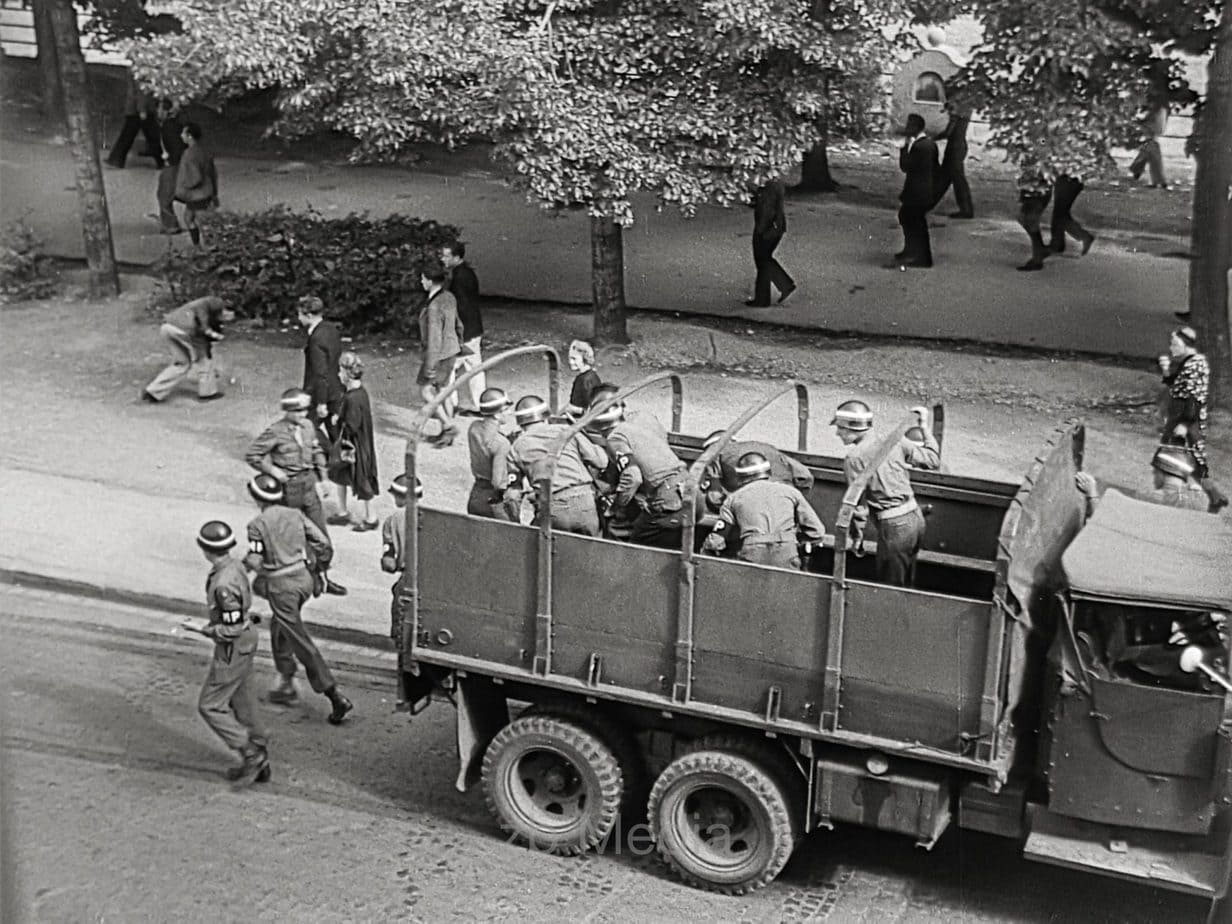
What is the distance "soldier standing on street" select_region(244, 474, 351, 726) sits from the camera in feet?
33.8

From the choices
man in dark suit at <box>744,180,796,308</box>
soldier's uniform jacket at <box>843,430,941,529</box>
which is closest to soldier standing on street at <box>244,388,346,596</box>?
soldier's uniform jacket at <box>843,430,941,529</box>

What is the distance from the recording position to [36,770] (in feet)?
32.8

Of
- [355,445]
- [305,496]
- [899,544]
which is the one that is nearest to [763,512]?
[899,544]

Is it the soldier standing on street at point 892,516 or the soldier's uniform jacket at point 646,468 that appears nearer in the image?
the soldier standing on street at point 892,516

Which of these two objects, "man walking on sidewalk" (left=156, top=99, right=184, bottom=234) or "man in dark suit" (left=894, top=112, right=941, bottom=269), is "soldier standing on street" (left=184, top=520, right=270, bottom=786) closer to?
"man in dark suit" (left=894, top=112, right=941, bottom=269)

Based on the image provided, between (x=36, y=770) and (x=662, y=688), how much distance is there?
13.2 feet

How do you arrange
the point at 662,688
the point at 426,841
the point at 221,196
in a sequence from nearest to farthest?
the point at 662,688 → the point at 426,841 → the point at 221,196

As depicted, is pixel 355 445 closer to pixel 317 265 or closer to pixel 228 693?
pixel 228 693

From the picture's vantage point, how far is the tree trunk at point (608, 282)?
59.2 ft

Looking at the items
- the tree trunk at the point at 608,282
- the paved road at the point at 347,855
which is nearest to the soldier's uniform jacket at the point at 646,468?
the paved road at the point at 347,855

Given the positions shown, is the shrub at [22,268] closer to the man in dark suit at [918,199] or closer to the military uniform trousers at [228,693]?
the man in dark suit at [918,199]

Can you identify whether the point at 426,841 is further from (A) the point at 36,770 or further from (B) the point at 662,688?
(A) the point at 36,770

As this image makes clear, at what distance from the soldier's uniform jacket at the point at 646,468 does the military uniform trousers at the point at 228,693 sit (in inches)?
94.5

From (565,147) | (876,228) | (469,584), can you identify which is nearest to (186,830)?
(469,584)
